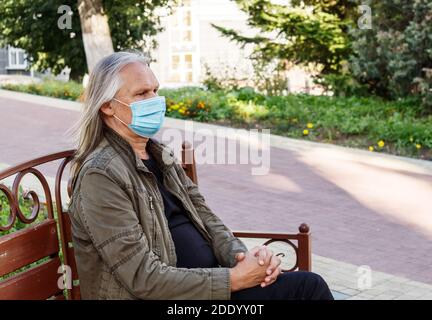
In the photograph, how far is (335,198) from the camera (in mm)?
8664

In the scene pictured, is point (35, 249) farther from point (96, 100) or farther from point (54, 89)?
point (54, 89)

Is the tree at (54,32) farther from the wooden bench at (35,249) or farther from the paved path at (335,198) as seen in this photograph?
the wooden bench at (35,249)

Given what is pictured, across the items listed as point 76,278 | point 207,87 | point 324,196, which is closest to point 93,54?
point 207,87

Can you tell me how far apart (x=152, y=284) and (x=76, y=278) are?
0.63 m

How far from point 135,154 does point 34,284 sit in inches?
26.1

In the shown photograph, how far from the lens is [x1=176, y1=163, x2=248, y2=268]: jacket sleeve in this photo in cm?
341

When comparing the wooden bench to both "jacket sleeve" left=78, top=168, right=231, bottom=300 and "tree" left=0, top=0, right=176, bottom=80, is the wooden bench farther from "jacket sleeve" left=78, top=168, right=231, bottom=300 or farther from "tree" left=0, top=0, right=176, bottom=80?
"tree" left=0, top=0, right=176, bottom=80

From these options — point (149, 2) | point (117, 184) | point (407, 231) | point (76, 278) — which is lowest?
point (407, 231)

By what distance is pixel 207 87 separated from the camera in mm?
18422

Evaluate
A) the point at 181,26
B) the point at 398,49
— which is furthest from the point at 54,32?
the point at 398,49

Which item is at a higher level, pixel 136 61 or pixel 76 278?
pixel 136 61

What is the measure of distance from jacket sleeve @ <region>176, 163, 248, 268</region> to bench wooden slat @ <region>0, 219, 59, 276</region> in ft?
2.15

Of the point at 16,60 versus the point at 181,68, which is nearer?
the point at 181,68
